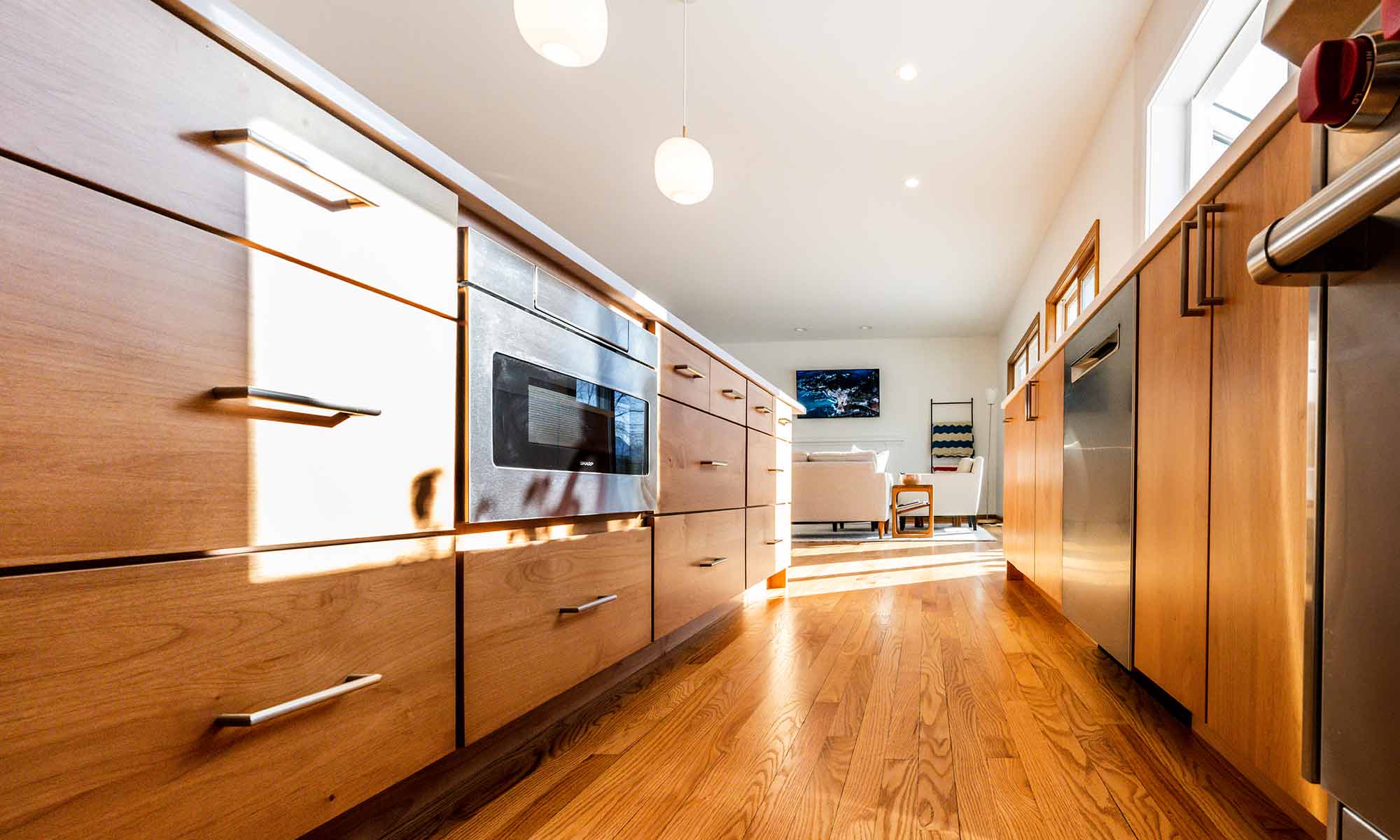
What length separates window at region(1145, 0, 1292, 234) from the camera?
2.64 metres

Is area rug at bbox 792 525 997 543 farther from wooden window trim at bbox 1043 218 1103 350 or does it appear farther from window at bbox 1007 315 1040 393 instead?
wooden window trim at bbox 1043 218 1103 350

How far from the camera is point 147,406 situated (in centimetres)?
61

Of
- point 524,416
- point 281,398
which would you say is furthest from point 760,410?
point 281,398

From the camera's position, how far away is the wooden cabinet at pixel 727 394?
7.36ft

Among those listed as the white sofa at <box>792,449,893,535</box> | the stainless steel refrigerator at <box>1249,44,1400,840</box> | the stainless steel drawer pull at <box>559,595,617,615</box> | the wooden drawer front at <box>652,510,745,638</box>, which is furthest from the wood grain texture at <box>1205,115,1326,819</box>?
the white sofa at <box>792,449,893,535</box>

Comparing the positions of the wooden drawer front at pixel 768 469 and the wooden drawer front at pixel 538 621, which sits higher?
the wooden drawer front at pixel 768 469

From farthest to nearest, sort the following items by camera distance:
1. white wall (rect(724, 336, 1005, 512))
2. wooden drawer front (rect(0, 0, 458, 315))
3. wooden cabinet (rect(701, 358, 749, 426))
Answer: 1. white wall (rect(724, 336, 1005, 512))
2. wooden cabinet (rect(701, 358, 749, 426))
3. wooden drawer front (rect(0, 0, 458, 315))

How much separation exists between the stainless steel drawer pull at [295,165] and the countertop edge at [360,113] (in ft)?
0.28

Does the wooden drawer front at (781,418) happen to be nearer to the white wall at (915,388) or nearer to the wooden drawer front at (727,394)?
the wooden drawer front at (727,394)

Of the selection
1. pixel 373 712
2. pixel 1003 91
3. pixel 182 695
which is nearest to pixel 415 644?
pixel 373 712

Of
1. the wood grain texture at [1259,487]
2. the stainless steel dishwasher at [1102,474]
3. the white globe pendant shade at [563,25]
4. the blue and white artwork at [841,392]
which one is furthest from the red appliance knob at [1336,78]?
the blue and white artwork at [841,392]

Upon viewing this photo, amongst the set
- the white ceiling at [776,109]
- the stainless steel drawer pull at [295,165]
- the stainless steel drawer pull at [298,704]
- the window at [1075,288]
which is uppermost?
the white ceiling at [776,109]

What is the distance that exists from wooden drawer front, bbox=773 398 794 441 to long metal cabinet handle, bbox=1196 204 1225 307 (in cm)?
214

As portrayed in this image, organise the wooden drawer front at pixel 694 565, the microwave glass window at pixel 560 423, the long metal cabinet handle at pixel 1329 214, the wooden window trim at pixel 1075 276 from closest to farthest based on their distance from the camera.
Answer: the long metal cabinet handle at pixel 1329 214 < the microwave glass window at pixel 560 423 < the wooden drawer front at pixel 694 565 < the wooden window trim at pixel 1075 276
